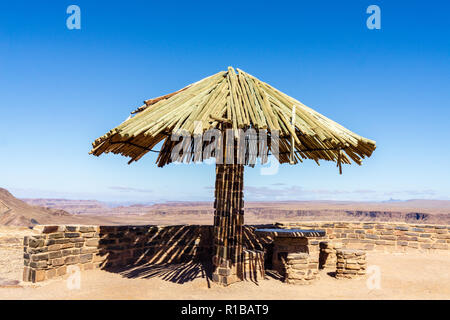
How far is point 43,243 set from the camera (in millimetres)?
6965

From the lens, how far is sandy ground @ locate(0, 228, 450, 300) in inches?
235

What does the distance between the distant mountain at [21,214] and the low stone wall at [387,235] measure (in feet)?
64.3

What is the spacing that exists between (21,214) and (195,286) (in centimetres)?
2295

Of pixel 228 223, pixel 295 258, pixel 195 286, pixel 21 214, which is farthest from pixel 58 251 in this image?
pixel 21 214

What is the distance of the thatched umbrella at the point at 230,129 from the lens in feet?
19.7

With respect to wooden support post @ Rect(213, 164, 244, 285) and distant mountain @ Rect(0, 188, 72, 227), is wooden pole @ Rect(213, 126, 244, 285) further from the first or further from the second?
distant mountain @ Rect(0, 188, 72, 227)

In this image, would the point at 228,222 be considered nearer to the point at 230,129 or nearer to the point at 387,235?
the point at 230,129

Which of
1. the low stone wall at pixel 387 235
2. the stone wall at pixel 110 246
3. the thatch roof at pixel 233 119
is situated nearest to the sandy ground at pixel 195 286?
the stone wall at pixel 110 246

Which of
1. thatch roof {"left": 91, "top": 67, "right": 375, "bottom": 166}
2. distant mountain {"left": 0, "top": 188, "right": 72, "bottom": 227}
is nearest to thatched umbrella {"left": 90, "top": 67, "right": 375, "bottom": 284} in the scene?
thatch roof {"left": 91, "top": 67, "right": 375, "bottom": 166}

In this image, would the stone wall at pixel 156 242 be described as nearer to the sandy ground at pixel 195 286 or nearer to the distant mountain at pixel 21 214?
the sandy ground at pixel 195 286
